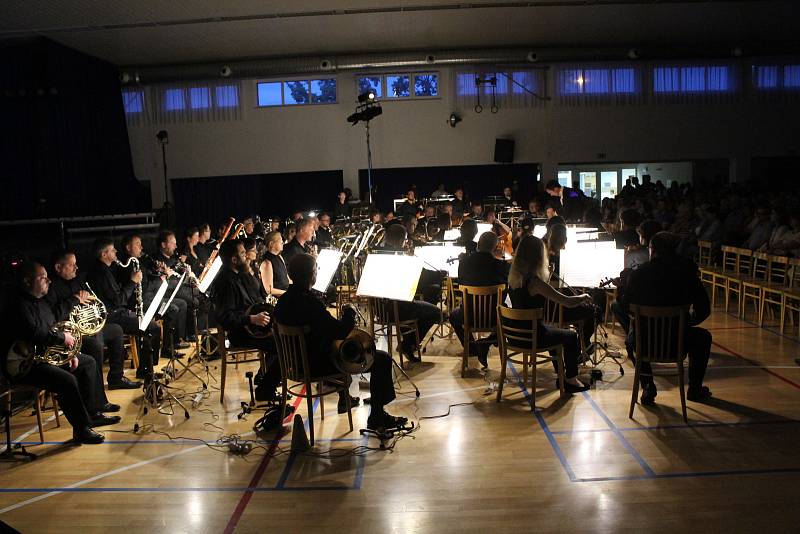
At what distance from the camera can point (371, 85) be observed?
55.5 feet

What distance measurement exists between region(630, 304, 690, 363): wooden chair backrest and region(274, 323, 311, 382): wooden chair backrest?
239cm

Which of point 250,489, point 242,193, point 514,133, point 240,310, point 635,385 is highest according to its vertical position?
point 514,133

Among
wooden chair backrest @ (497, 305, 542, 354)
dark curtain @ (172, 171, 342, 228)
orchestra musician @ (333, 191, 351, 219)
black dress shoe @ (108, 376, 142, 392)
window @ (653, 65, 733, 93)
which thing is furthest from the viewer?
dark curtain @ (172, 171, 342, 228)

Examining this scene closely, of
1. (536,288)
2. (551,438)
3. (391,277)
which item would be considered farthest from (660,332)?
(391,277)

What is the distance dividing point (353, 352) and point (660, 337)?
2.26 m

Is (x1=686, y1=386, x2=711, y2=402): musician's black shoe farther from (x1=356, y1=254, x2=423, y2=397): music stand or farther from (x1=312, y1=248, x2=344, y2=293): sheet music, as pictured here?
(x1=312, y1=248, x2=344, y2=293): sheet music

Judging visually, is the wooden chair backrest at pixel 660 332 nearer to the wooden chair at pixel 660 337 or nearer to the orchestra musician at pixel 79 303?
the wooden chair at pixel 660 337

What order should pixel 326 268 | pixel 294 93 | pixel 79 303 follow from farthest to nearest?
pixel 294 93 < pixel 326 268 < pixel 79 303

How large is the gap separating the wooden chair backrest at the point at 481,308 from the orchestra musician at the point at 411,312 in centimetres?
65

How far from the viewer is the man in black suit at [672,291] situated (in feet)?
17.2

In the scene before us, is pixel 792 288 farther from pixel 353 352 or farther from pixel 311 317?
pixel 311 317

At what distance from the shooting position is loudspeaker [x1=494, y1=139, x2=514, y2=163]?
658 inches

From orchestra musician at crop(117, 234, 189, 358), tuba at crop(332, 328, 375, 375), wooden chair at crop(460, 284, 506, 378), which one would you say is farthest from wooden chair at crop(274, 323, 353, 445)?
orchestra musician at crop(117, 234, 189, 358)

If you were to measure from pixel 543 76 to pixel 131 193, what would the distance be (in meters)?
10.2
